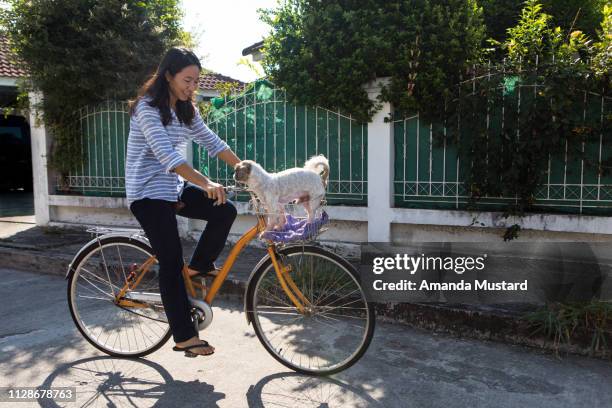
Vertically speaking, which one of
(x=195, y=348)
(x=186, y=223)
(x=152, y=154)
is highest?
(x=152, y=154)

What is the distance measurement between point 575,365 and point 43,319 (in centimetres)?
383

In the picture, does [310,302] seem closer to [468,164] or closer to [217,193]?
[217,193]

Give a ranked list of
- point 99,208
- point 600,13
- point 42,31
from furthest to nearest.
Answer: point 99,208, point 42,31, point 600,13

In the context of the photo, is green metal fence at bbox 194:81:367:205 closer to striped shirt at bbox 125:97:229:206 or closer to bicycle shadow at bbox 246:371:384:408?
striped shirt at bbox 125:97:229:206

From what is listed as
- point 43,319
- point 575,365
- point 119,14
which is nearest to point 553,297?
point 575,365

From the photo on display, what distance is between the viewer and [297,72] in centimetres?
505

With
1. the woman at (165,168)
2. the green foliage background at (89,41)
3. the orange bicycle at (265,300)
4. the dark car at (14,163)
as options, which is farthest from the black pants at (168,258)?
the dark car at (14,163)

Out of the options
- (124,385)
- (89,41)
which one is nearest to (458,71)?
(124,385)

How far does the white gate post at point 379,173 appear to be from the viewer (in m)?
5.10

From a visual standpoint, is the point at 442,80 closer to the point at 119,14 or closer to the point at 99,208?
the point at 119,14

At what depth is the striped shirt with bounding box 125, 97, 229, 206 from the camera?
284 cm

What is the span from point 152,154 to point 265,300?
109cm

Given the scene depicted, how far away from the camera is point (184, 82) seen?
9.78ft

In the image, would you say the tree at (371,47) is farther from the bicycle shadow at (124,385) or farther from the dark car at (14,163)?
the dark car at (14,163)
